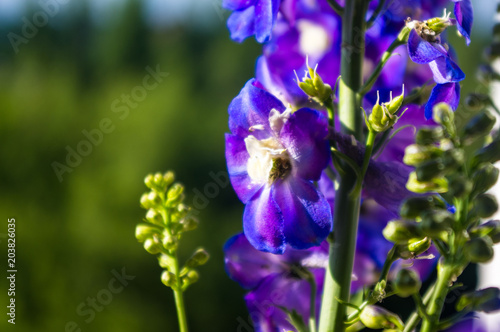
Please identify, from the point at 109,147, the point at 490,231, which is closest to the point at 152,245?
the point at 490,231

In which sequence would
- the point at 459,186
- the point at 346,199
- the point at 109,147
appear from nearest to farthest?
the point at 459,186 < the point at 346,199 < the point at 109,147

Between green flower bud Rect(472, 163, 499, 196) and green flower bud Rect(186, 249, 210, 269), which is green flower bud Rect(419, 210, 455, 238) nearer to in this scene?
green flower bud Rect(472, 163, 499, 196)

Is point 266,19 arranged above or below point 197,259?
above

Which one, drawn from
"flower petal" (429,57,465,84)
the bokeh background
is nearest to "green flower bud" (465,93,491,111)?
"flower petal" (429,57,465,84)

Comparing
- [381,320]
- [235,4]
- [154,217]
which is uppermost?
[235,4]

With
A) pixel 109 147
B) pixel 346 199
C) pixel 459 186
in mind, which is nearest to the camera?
pixel 459 186

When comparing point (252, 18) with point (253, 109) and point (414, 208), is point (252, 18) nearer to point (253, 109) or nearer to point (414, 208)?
point (253, 109)
